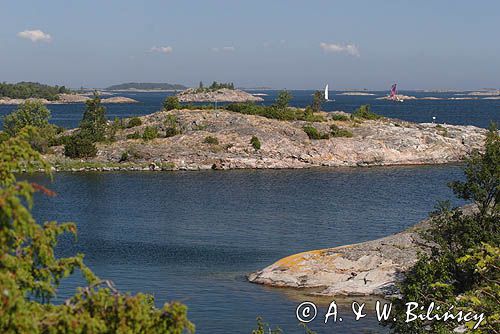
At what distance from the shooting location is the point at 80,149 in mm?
81375

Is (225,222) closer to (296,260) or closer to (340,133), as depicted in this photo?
(296,260)

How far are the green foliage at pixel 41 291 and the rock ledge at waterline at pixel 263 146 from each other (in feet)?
225

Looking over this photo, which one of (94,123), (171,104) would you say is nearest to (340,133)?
(171,104)

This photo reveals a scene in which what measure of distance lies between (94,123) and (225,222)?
4173 cm

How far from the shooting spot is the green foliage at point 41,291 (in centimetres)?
767

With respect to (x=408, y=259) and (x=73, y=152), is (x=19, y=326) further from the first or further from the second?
(x=73, y=152)

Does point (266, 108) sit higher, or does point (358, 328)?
point (266, 108)

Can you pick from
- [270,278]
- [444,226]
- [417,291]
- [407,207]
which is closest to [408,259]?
[444,226]

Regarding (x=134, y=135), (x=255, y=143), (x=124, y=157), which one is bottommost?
(x=124, y=157)

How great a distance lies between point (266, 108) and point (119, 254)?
6039cm

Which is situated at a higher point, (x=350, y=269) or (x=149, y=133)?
(x=149, y=133)

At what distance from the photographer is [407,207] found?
55.8 metres

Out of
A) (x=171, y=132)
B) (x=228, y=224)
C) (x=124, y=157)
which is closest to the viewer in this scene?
(x=228, y=224)

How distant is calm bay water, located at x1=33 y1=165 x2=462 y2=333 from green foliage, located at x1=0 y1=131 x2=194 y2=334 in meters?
18.9
